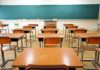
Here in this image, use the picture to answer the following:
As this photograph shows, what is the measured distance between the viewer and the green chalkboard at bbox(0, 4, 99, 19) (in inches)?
380

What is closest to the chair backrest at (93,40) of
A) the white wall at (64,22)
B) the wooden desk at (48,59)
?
the wooden desk at (48,59)

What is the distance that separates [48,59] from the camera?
6.18 ft

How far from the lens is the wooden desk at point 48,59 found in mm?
1726

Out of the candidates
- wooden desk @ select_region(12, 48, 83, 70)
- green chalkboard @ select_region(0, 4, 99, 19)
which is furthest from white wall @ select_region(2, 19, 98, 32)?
wooden desk @ select_region(12, 48, 83, 70)

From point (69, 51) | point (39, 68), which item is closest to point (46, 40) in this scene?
point (69, 51)

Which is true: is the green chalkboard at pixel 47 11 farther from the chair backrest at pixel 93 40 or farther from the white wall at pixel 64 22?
the chair backrest at pixel 93 40

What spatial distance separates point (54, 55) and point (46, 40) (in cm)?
143

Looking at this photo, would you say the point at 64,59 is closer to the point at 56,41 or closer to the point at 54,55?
the point at 54,55

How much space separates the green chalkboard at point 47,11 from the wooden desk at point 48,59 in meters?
7.60

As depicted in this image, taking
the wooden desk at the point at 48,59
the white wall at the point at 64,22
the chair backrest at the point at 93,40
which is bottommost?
the wooden desk at the point at 48,59

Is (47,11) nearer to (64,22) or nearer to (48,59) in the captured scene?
(64,22)

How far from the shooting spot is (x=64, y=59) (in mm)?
Answer: 1897

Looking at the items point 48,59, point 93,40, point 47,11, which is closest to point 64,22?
point 47,11

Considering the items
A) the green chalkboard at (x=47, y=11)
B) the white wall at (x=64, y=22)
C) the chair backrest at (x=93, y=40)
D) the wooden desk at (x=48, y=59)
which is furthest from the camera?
the white wall at (x=64, y=22)
